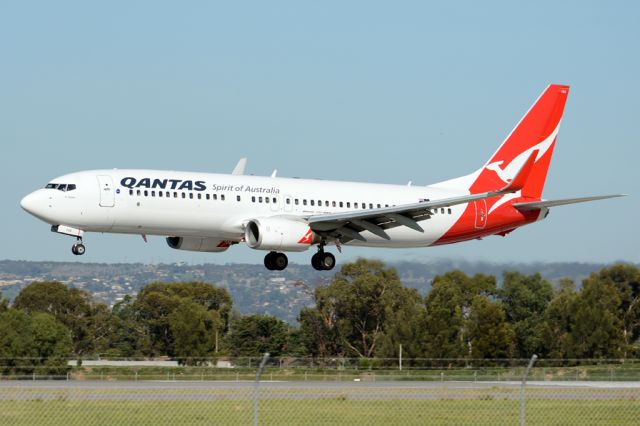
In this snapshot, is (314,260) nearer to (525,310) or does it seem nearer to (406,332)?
(406,332)

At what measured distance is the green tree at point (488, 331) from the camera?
285 ft

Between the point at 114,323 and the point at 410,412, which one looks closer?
the point at 410,412

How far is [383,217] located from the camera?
163 feet

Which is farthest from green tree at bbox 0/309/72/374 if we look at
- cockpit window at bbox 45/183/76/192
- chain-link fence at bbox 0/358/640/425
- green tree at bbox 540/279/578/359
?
chain-link fence at bbox 0/358/640/425

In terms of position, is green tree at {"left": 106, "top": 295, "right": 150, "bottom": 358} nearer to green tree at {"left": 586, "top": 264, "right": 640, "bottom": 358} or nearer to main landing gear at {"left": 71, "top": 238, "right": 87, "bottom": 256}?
green tree at {"left": 586, "top": 264, "right": 640, "bottom": 358}

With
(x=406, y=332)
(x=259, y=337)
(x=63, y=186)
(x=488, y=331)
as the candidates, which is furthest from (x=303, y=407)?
(x=259, y=337)

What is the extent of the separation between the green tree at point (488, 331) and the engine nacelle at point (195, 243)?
39.4 meters

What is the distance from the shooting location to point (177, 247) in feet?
165

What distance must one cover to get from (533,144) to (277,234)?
1532 cm

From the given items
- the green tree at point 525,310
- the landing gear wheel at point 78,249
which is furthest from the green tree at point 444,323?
the landing gear wheel at point 78,249

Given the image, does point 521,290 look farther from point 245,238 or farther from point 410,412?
point 410,412

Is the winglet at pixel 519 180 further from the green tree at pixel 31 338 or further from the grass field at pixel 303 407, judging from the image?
the green tree at pixel 31 338

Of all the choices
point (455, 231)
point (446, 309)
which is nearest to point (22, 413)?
point (455, 231)

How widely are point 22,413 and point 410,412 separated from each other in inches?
354
